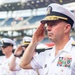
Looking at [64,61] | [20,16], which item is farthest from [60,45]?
[20,16]

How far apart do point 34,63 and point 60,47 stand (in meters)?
0.23

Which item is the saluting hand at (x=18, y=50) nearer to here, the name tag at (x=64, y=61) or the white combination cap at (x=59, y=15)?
the white combination cap at (x=59, y=15)

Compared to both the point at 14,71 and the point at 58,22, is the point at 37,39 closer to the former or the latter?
the point at 58,22

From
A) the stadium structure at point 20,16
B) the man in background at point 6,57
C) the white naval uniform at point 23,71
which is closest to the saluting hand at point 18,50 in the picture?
the white naval uniform at point 23,71

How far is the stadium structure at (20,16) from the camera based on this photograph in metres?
9.28

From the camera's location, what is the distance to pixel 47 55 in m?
1.92

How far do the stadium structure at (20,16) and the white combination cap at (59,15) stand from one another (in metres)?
6.95

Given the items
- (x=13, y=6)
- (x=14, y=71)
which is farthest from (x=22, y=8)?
(x=14, y=71)

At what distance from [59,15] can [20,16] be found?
8111 millimetres

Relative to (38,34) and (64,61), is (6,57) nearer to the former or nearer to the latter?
(38,34)

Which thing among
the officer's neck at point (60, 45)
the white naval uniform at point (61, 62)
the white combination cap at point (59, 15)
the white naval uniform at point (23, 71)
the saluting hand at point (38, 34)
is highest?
the white combination cap at point (59, 15)

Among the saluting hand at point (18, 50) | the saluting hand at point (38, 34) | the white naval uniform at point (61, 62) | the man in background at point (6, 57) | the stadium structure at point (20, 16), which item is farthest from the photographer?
A: the stadium structure at point (20, 16)

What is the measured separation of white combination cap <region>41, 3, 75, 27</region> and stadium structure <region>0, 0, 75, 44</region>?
6.95 meters

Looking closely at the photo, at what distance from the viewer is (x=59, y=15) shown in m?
1.91
